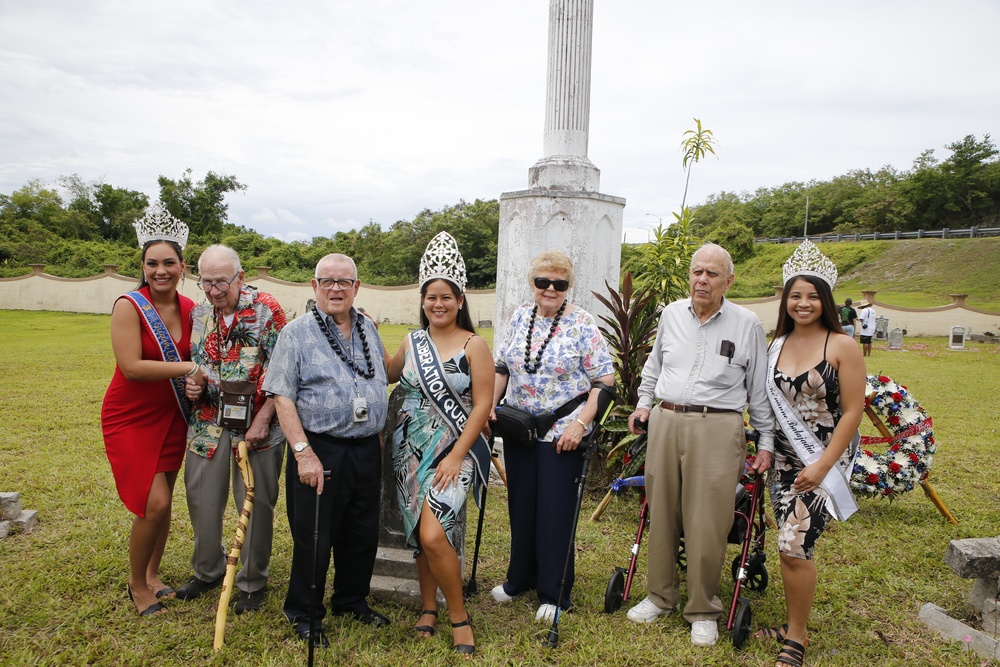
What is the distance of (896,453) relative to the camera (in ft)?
17.2

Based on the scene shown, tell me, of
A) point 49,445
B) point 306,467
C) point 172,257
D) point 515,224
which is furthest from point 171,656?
point 49,445

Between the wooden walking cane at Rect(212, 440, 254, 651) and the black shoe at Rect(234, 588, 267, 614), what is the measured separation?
247mm

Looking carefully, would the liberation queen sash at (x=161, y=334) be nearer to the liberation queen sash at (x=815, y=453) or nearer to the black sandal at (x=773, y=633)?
the liberation queen sash at (x=815, y=453)

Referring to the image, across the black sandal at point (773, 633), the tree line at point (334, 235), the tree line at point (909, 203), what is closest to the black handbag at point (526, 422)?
the black sandal at point (773, 633)

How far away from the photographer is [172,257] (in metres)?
3.46

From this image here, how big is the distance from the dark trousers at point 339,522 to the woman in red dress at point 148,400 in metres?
0.72

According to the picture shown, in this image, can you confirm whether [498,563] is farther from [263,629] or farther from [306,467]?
[306,467]

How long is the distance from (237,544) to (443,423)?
1.12 meters

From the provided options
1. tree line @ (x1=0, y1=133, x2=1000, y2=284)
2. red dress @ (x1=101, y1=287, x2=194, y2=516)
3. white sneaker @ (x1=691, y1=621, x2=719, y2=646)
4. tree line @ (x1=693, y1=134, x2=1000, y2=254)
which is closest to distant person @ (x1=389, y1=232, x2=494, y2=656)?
white sneaker @ (x1=691, y1=621, x2=719, y2=646)

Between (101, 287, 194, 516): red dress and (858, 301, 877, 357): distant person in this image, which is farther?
(858, 301, 877, 357): distant person

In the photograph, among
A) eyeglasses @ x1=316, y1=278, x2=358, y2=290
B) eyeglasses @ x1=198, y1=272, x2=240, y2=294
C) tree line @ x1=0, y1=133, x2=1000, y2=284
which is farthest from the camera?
tree line @ x1=0, y1=133, x2=1000, y2=284

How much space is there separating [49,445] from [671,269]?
20.5ft

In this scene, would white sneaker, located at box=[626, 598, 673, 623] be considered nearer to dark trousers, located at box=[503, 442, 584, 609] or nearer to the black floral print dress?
dark trousers, located at box=[503, 442, 584, 609]

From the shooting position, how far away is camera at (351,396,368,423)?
3.13 m
